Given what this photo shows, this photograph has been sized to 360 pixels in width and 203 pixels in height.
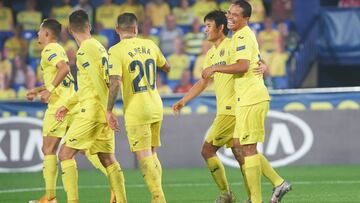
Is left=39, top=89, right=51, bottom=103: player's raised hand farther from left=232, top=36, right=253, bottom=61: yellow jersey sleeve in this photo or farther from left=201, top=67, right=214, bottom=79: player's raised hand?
left=232, top=36, right=253, bottom=61: yellow jersey sleeve

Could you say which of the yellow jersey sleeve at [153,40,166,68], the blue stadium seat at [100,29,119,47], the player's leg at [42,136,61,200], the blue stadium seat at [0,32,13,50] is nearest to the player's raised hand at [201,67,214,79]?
the yellow jersey sleeve at [153,40,166,68]

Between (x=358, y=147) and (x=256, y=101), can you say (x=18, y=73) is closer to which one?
(x=358, y=147)

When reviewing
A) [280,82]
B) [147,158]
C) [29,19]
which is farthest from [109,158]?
[29,19]

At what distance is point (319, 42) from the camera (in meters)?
21.7

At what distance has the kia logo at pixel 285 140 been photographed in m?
17.3

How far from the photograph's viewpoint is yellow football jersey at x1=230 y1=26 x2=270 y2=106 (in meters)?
10.4

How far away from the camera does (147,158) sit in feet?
34.2

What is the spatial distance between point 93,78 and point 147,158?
3.55ft

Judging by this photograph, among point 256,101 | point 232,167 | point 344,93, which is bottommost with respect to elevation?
point 232,167

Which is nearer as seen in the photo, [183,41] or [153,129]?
[153,129]

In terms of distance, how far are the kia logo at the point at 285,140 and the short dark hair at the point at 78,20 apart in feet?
22.5

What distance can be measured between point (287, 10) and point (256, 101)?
12.2 m

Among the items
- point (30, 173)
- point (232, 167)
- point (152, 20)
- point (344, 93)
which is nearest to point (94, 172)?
point (30, 173)

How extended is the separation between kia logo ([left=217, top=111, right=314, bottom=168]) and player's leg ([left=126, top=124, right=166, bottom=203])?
6.93m
